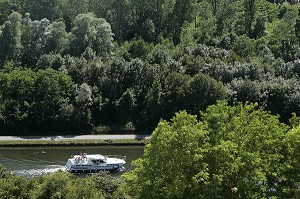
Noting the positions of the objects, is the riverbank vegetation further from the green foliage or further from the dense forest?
the dense forest

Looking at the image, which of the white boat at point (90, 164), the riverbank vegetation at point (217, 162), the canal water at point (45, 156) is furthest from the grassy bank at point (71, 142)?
the riverbank vegetation at point (217, 162)

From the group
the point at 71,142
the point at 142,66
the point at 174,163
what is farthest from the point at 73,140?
the point at 174,163

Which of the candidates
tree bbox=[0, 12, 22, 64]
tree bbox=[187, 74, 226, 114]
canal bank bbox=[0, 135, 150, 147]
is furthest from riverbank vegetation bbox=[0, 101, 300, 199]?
tree bbox=[0, 12, 22, 64]

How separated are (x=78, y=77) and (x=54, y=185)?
4172 cm

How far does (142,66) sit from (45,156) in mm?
20910

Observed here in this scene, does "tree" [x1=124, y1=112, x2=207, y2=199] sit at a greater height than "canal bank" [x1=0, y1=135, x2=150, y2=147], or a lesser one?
greater

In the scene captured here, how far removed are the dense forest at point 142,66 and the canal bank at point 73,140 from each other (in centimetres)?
250

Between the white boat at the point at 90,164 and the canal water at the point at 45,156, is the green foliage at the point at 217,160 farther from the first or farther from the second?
the canal water at the point at 45,156

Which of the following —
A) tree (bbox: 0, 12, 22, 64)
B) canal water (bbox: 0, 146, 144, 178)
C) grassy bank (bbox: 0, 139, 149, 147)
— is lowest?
canal water (bbox: 0, 146, 144, 178)

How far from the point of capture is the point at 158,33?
8862cm

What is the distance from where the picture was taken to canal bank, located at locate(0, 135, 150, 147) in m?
60.3

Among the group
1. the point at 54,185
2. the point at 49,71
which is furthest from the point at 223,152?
the point at 49,71

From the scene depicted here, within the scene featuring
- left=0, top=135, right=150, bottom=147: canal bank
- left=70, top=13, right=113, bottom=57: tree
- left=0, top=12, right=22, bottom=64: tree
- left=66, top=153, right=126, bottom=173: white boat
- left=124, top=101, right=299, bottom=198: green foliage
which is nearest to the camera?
left=124, top=101, right=299, bottom=198: green foliage

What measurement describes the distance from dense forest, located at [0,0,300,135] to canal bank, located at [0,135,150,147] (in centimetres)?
250
